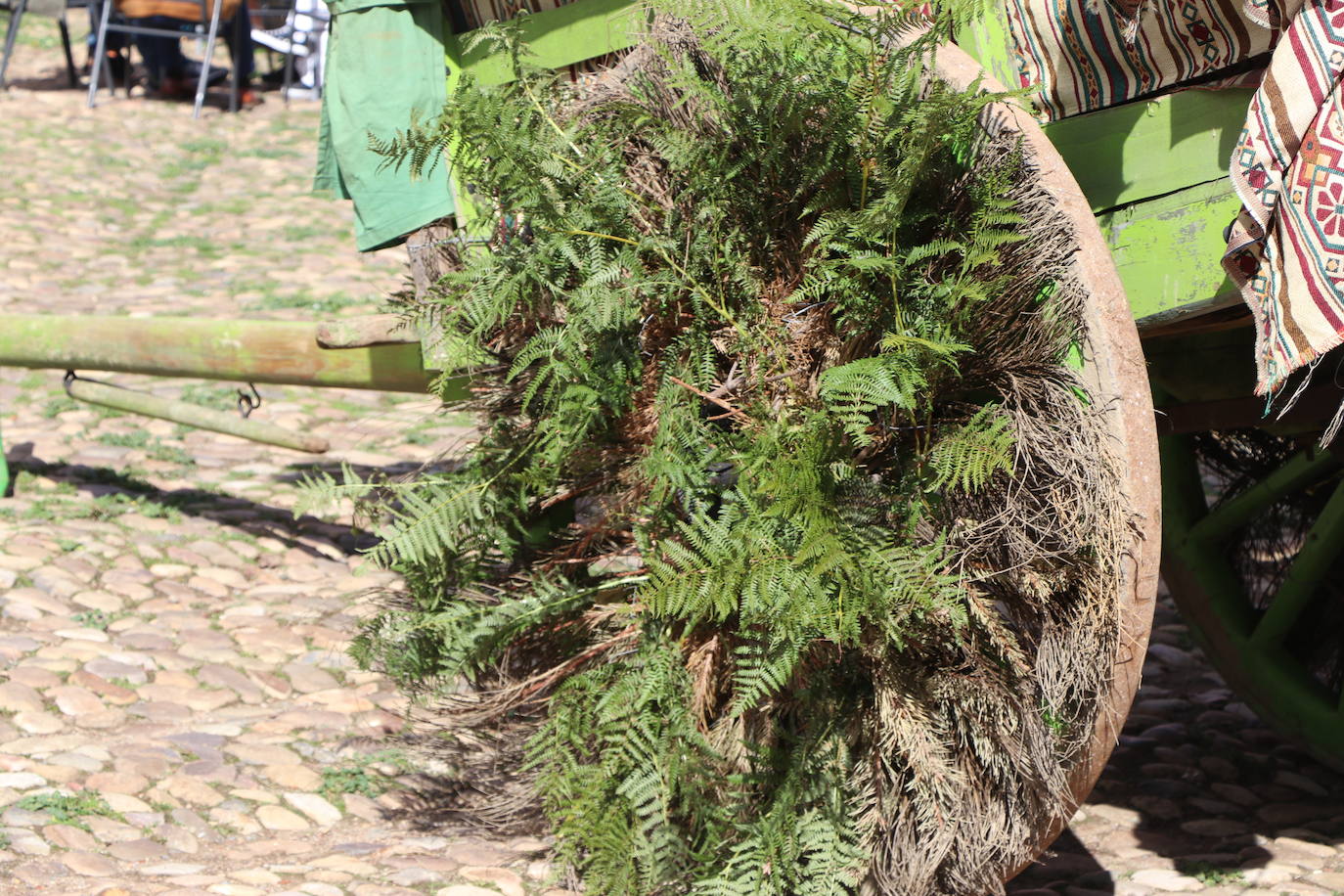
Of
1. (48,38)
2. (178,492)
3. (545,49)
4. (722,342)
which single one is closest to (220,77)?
(48,38)

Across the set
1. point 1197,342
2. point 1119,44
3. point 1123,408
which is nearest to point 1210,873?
point 1197,342

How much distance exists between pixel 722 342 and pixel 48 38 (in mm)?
14647

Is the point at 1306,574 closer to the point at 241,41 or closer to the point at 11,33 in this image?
the point at 241,41

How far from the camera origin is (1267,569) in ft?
12.7

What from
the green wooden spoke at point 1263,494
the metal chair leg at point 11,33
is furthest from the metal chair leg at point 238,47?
the green wooden spoke at point 1263,494

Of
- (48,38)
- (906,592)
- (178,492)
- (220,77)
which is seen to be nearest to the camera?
(906,592)

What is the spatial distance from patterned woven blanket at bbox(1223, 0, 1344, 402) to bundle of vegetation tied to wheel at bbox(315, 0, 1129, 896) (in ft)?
0.91

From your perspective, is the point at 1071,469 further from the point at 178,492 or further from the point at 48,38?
the point at 48,38

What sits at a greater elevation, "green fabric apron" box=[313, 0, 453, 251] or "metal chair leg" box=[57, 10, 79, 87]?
"metal chair leg" box=[57, 10, 79, 87]

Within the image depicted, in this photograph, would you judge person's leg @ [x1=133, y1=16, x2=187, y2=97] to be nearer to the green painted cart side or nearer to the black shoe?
the black shoe

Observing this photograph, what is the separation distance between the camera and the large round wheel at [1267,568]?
11.5 ft

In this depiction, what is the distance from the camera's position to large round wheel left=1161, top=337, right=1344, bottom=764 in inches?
138

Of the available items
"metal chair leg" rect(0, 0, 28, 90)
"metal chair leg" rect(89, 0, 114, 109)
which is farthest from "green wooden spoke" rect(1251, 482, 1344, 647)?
"metal chair leg" rect(0, 0, 28, 90)

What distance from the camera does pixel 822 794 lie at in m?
2.36
